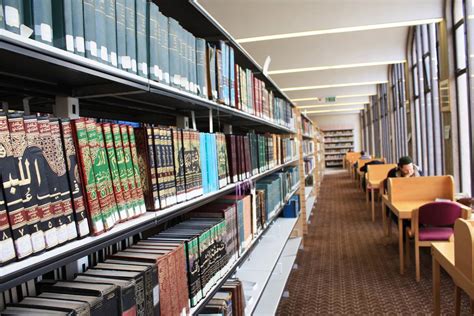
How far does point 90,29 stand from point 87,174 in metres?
0.37

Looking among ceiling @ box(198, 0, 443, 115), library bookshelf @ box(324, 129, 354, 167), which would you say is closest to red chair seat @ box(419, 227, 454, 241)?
ceiling @ box(198, 0, 443, 115)

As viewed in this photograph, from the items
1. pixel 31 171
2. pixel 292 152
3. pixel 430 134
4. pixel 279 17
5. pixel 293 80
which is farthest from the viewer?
pixel 293 80

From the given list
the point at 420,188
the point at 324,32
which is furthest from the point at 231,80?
the point at 324,32

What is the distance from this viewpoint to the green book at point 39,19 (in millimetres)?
804

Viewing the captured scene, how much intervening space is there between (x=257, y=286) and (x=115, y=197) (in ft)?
5.57

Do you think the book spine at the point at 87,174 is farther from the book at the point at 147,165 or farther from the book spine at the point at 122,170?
the book at the point at 147,165

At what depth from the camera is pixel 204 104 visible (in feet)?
5.61

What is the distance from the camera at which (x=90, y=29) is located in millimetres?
960

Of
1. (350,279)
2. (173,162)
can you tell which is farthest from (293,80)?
(173,162)


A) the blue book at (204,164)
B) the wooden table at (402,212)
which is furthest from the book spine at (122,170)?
the wooden table at (402,212)

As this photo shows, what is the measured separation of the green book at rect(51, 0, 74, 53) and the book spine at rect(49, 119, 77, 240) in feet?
0.59

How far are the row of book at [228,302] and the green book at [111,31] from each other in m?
1.24

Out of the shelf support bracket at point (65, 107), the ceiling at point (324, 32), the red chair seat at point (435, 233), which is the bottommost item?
the red chair seat at point (435, 233)

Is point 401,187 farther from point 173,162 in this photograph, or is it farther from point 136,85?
point 136,85
